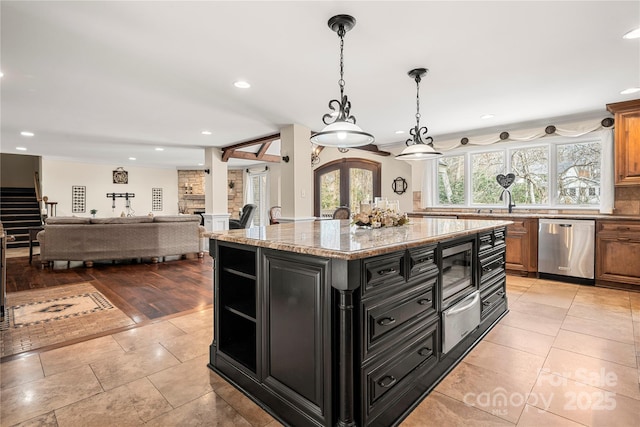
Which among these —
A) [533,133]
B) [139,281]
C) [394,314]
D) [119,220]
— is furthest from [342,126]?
[119,220]

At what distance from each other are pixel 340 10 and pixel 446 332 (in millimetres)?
2083

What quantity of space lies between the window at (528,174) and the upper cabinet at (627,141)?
0.56 metres

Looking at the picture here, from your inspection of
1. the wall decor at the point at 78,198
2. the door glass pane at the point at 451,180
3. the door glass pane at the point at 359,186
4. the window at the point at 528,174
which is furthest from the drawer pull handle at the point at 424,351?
the wall decor at the point at 78,198

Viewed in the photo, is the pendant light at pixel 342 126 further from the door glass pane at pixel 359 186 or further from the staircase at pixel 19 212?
the staircase at pixel 19 212

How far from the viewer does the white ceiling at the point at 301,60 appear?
2008 millimetres

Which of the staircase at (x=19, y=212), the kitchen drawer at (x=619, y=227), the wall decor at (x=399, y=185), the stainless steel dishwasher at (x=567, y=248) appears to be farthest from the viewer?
the staircase at (x=19, y=212)

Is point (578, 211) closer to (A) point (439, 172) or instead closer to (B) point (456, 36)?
(A) point (439, 172)

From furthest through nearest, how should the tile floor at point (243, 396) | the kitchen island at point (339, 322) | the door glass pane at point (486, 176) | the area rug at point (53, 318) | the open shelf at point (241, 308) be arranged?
the door glass pane at point (486, 176) → the area rug at point (53, 318) → the open shelf at point (241, 308) → the tile floor at point (243, 396) → the kitchen island at point (339, 322)

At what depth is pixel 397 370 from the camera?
5.30 feet

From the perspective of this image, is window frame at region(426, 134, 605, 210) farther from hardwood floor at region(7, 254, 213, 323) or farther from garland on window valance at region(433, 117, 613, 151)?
hardwood floor at region(7, 254, 213, 323)

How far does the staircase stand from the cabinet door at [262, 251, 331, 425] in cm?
892

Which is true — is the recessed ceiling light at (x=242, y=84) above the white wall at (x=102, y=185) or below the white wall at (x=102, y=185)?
above

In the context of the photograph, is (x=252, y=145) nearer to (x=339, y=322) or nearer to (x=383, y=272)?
(x=383, y=272)

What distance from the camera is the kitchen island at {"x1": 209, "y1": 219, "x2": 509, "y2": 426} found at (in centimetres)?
140
